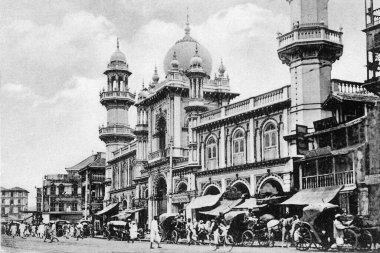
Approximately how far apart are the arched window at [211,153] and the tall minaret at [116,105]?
24.8 meters

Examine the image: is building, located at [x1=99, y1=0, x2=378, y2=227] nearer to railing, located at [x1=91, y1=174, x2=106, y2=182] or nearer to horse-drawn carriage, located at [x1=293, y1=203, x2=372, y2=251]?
horse-drawn carriage, located at [x1=293, y1=203, x2=372, y2=251]

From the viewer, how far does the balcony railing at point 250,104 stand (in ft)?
107

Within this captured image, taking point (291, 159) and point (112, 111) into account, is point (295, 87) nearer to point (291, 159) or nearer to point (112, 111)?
point (291, 159)

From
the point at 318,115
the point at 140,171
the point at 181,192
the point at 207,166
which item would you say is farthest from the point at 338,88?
the point at 140,171

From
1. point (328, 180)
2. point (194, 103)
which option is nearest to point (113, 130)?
point (194, 103)

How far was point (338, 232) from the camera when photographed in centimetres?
1948

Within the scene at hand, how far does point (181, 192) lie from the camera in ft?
139

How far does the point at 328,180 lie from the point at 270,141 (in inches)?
248

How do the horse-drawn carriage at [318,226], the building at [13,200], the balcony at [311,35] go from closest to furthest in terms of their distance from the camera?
the horse-drawn carriage at [318,226], the balcony at [311,35], the building at [13,200]

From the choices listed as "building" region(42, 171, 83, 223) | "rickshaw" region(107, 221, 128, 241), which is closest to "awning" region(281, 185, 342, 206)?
"rickshaw" region(107, 221, 128, 241)

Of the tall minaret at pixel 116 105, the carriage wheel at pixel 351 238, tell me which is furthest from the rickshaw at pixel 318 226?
the tall minaret at pixel 116 105

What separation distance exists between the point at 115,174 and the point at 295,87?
35035 millimetres

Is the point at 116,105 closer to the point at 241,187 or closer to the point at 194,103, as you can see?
the point at 194,103

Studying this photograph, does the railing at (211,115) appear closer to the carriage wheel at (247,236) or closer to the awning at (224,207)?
the awning at (224,207)
